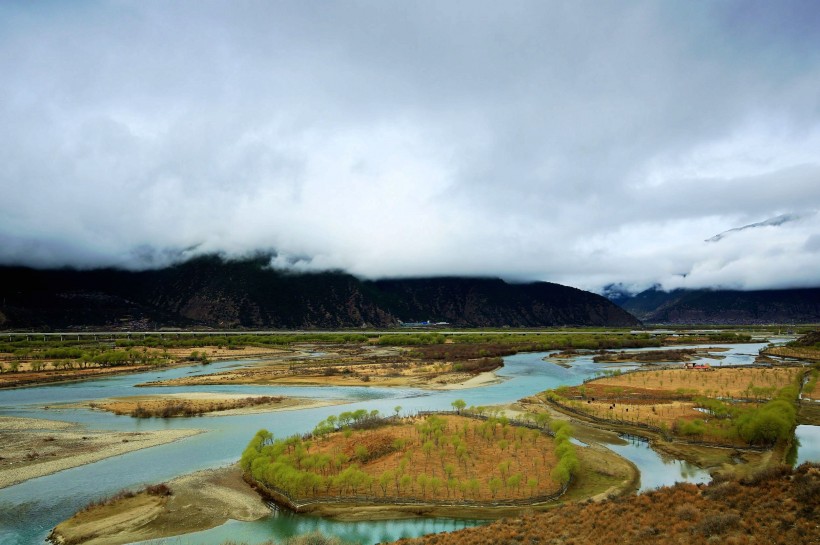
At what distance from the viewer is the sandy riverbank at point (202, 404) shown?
64.4 metres

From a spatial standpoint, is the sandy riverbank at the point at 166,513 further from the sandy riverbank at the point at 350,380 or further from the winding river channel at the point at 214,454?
the sandy riverbank at the point at 350,380

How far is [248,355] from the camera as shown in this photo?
146750 millimetres

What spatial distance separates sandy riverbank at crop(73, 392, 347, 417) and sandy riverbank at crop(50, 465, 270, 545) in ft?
94.9

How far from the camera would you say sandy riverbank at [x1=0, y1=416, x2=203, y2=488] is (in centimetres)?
4097

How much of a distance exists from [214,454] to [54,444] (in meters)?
17.0

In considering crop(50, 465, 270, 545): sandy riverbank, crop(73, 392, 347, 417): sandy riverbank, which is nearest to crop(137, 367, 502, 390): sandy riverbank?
crop(73, 392, 347, 417): sandy riverbank

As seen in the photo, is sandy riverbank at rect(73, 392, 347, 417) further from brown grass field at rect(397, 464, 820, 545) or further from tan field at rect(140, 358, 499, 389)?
brown grass field at rect(397, 464, 820, 545)

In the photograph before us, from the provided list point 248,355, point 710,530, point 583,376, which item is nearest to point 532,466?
point 710,530

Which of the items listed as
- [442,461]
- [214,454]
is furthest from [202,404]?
[442,461]

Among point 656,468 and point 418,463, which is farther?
point 656,468

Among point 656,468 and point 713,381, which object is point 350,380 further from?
point 713,381

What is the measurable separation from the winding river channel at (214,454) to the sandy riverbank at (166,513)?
1.27 m

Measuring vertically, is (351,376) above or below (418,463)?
below

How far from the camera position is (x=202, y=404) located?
68.8 metres
